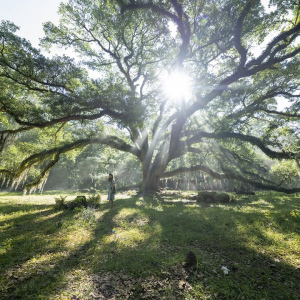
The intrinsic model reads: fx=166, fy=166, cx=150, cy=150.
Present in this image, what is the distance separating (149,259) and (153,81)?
57.1 ft

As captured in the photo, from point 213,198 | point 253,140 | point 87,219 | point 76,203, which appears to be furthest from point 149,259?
point 253,140

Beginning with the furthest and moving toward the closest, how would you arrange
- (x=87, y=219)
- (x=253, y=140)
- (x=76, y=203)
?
(x=253, y=140) → (x=76, y=203) → (x=87, y=219)

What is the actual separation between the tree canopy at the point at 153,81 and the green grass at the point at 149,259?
709 centimetres

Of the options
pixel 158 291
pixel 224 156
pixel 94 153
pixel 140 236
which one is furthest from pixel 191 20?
pixel 94 153

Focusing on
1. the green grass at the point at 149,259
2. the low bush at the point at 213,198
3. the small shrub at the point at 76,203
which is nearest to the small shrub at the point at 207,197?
the low bush at the point at 213,198

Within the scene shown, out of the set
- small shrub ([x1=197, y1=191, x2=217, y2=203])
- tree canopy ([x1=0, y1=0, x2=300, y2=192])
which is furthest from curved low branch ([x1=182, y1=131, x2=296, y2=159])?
small shrub ([x1=197, y1=191, x2=217, y2=203])

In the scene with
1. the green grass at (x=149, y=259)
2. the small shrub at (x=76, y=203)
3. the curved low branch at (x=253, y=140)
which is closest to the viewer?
the green grass at (x=149, y=259)

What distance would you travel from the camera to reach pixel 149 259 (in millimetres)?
3750

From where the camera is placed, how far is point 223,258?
3.86 metres

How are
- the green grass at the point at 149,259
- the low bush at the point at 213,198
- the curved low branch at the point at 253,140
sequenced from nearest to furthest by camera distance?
the green grass at the point at 149,259 < the low bush at the point at 213,198 < the curved low branch at the point at 253,140

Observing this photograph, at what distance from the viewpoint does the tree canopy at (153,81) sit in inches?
408

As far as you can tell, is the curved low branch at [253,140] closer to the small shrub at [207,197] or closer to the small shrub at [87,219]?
the small shrub at [207,197]

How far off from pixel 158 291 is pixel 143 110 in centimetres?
921

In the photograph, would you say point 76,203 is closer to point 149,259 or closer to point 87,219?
point 87,219
